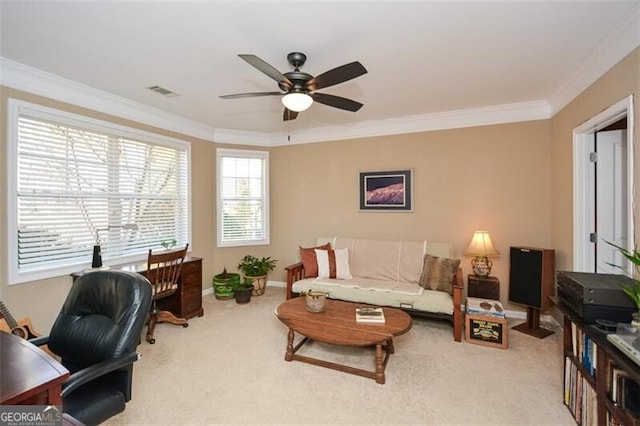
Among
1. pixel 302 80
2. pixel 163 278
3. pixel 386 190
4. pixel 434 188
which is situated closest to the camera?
pixel 302 80

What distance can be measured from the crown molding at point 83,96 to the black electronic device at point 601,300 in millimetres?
4526

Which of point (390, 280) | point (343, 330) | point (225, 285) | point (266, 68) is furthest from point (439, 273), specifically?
point (225, 285)

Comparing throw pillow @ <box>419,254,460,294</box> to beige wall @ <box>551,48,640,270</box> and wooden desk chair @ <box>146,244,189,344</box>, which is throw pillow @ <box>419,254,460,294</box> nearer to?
beige wall @ <box>551,48,640,270</box>

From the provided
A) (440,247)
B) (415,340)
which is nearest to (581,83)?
(440,247)

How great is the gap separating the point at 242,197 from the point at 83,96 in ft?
7.83

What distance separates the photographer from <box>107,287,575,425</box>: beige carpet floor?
1930 millimetres

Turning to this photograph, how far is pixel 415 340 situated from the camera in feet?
9.90

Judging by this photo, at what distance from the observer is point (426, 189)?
407cm

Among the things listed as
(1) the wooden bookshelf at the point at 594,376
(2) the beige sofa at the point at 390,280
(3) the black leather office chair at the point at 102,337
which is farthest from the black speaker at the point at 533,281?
(3) the black leather office chair at the point at 102,337

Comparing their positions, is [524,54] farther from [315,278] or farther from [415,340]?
[315,278]

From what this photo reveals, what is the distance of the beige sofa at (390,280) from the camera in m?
3.09

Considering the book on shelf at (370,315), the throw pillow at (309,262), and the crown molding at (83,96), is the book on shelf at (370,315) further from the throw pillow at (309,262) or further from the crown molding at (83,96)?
the crown molding at (83,96)

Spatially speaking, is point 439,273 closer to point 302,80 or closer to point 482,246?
point 482,246

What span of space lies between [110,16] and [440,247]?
3.87 metres
